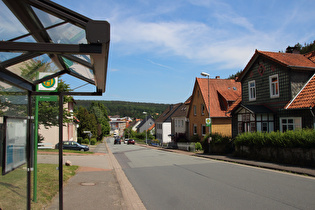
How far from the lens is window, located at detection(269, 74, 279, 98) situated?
803 inches

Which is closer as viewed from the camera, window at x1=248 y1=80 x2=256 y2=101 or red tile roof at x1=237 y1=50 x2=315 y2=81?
red tile roof at x1=237 y1=50 x2=315 y2=81

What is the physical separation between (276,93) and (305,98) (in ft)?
9.71

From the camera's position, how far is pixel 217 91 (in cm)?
3734

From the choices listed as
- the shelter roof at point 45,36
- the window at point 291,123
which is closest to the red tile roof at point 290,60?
the window at point 291,123

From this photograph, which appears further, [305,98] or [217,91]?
[217,91]

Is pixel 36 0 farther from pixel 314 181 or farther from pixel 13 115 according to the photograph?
pixel 314 181

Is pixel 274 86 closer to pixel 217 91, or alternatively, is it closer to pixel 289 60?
pixel 289 60

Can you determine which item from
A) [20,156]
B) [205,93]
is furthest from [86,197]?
[205,93]

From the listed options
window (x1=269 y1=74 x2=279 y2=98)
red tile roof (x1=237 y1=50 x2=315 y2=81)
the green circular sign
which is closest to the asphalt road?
the green circular sign

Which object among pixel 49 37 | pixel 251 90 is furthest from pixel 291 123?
pixel 49 37

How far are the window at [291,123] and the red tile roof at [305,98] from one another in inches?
36.6

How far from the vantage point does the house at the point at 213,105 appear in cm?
3462

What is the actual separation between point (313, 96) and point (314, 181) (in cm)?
868

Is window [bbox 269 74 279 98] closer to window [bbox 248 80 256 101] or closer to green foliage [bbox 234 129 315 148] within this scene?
window [bbox 248 80 256 101]
